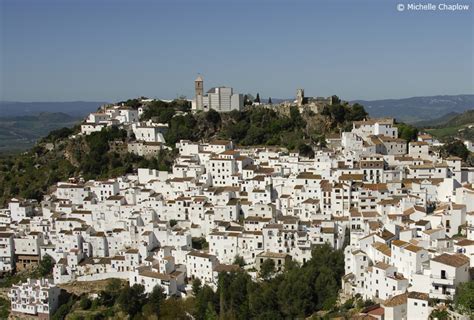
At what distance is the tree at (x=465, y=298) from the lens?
15227 mm

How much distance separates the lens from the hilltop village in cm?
1875

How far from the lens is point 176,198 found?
28.4m

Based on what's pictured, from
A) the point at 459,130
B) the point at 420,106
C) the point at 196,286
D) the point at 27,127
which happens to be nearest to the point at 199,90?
the point at 196,286

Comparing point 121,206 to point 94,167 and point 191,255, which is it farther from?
point 94,167

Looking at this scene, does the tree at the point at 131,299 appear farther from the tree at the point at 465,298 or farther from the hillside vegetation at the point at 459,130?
the hillside vegetation at the point at 459,130

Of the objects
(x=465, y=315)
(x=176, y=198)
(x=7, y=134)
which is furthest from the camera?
(x=7, y=134)

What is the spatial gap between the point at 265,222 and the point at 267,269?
108 inches

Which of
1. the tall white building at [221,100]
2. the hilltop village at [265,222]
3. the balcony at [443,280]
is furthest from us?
the tall white building at [221,100]

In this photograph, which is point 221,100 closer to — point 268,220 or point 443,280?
point 268,220

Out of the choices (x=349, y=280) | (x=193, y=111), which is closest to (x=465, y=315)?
(x=349, y=280)

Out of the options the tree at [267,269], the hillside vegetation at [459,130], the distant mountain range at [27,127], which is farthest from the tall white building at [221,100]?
the distant mountain range at [27,127]

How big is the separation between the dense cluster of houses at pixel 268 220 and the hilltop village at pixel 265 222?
0.06 m

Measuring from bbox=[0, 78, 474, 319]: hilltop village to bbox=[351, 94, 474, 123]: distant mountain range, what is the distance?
98326mm

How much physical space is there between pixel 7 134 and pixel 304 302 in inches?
4315
